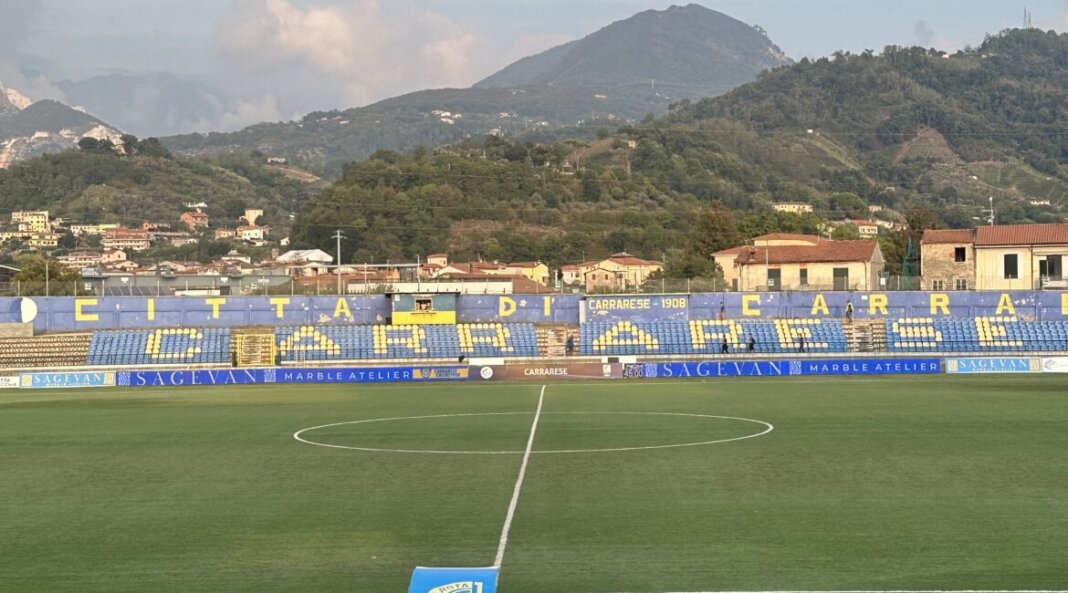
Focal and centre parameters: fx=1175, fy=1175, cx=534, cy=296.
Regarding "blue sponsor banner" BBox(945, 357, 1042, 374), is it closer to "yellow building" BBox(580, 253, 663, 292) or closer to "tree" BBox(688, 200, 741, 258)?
"tree" BBox(688, 200, 741, 258)

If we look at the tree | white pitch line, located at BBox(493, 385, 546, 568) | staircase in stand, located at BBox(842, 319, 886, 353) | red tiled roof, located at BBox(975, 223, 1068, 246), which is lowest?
white pitch line, located at BBox(493, 385, 546, 568)

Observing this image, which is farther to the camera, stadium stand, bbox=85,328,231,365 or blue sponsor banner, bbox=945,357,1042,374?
stadium stand, bbox=85,328,231,365

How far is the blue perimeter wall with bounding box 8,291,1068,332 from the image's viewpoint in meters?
70.1

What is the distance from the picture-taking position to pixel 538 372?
57.1 m

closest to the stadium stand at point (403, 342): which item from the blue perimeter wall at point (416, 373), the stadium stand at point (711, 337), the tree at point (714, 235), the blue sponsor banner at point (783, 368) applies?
the stadium stand at point (711, 337)

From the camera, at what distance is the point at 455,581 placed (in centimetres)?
1267

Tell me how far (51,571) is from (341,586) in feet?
14.6

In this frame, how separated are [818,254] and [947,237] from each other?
914cm

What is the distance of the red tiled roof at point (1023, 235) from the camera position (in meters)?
76.6

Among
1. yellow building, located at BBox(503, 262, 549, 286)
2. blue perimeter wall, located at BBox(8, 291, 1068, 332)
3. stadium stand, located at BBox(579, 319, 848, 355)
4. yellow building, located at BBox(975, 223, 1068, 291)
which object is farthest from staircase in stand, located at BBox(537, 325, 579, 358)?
yellow building, located at BBox(503, 262, 549, 286)

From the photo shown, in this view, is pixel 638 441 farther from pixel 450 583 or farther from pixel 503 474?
pixel 450 583

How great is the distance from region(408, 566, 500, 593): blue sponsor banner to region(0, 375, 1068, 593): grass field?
2.55 m

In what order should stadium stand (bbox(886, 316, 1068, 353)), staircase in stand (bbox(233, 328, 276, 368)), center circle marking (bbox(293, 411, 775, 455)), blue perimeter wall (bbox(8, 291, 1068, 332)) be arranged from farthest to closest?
1. blue perimeter wall (bbox(8, 291, 1068, 332))
2. staircase in stand (bbox(233, 328, 276, 368))
3. stadium stand (bbox(886, 316, 1068, 353))
4. center circle marking (bbox(293, 411, 775, 455))

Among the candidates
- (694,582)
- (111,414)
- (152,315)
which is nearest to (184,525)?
(694,582)
